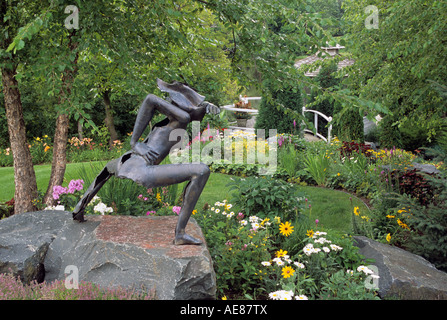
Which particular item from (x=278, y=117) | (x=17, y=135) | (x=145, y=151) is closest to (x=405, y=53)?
(x=145, y=151)

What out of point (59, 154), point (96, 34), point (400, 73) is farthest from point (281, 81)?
point (59, 154)

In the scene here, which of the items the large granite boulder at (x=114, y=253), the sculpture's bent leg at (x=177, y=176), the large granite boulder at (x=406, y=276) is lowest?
the large granite boulder at (x=406, y=276)

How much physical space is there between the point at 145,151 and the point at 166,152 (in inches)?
8.3

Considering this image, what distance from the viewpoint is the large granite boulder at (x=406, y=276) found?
3.12 meters

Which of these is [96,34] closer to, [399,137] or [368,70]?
[368,70]

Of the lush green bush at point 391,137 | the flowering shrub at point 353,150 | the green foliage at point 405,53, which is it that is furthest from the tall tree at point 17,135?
the lush green bush at point 391,137

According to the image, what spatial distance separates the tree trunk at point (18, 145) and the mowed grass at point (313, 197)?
0.65 metres

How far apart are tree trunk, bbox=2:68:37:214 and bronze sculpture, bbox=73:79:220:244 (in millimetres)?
2115

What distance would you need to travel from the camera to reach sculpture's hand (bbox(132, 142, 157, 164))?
2848 millimetres

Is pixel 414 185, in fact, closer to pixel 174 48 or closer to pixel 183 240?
pixel 183 240

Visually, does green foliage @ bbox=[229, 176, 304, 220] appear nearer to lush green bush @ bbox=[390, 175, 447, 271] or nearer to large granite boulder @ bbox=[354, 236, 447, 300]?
large granite boulder @ bbox=[354, 236, 447, 300]

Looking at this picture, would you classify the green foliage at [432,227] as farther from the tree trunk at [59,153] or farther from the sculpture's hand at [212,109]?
the tree trunk at [59,153]

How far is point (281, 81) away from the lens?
3.86 metres

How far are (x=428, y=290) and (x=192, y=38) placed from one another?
4.03 meters
